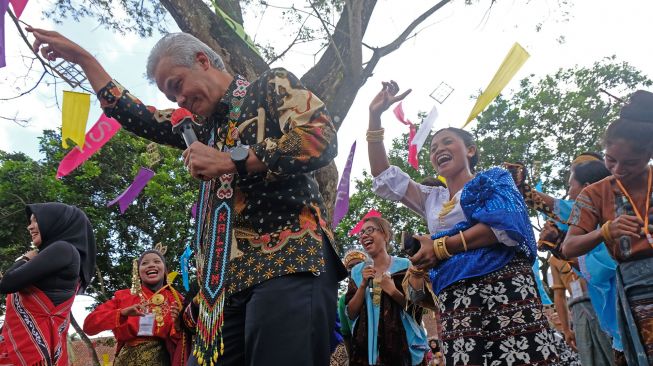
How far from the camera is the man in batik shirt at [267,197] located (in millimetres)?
1633

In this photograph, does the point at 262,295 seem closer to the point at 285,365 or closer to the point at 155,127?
the point at 285,365

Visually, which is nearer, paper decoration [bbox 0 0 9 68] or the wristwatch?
the wristwatch

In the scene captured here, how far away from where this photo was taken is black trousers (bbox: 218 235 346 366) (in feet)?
5.25

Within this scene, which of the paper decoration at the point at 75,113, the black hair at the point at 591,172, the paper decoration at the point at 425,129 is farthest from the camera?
the paper decoration at the point at 425,129

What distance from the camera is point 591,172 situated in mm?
3754

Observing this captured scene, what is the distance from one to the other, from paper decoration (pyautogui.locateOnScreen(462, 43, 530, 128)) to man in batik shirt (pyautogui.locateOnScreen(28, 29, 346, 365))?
2.95 m

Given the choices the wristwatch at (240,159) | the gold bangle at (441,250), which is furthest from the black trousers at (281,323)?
the gold bangle at (441,250)

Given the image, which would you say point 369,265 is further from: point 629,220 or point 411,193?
point 629,220

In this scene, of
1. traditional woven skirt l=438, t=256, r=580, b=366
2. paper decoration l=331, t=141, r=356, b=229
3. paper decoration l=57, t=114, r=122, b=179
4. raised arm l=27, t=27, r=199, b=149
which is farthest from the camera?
paper decoration l=331, t=141, r=356, b=229

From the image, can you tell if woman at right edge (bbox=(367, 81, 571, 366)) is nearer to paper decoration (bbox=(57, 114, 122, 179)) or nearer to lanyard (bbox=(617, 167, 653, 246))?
lanyard (bbox=(617, 167, 653, 246))

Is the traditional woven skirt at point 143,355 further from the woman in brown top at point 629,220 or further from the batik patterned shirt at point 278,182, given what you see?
the woman in brown top at point 629,220

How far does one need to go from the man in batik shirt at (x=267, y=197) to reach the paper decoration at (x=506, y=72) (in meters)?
2.95

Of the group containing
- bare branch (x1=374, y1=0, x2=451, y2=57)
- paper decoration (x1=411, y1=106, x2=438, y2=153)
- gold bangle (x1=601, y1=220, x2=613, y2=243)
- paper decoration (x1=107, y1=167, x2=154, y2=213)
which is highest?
bare branch (x1=374, y1=0, x2=451, y2=57)

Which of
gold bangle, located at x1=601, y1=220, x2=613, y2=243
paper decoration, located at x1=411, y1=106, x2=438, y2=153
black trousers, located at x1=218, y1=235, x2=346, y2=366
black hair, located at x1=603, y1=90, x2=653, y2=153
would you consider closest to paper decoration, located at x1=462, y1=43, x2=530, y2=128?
paper decoration, located at x1=411, y1=106, x2=438, y2=153
